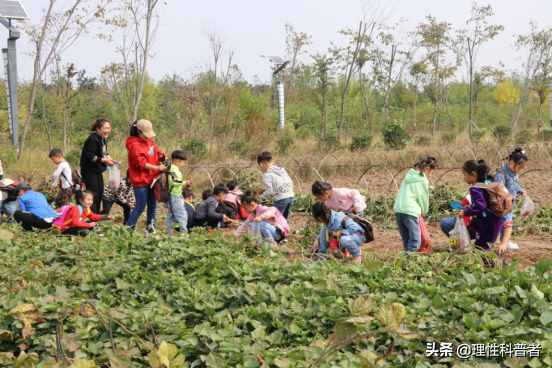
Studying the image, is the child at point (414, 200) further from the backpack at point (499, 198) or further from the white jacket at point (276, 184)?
the white jacket at point (276, 184)

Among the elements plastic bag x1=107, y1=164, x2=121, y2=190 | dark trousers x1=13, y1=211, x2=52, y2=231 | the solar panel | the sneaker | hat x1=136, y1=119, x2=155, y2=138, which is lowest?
the sneaker

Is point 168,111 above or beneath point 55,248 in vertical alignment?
above

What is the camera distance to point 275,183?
734cm

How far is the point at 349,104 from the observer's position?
24.2 m

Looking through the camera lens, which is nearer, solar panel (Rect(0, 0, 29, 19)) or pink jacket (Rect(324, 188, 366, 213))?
pink jacket (Rect(324, 188, 366, 213))

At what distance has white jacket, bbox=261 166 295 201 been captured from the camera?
733cm

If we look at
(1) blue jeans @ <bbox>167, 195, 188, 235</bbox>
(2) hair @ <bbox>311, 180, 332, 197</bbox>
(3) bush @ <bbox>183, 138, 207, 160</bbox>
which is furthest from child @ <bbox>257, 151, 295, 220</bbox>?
(3) bush @ <bbox>183, 138, 207, 160</bbox>

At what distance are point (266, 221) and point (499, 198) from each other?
2239mm

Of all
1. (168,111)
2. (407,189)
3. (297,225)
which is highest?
(168,111)

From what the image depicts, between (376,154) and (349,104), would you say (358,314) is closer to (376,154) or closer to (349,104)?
(376,154)

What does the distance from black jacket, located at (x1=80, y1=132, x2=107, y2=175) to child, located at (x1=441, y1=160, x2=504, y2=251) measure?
393 cm

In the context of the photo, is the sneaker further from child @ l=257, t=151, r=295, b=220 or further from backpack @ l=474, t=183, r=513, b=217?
child @ l=257, t=151, r=295, b=220

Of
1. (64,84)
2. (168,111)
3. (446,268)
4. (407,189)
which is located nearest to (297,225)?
(407,189)

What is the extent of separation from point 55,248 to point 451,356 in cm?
341
